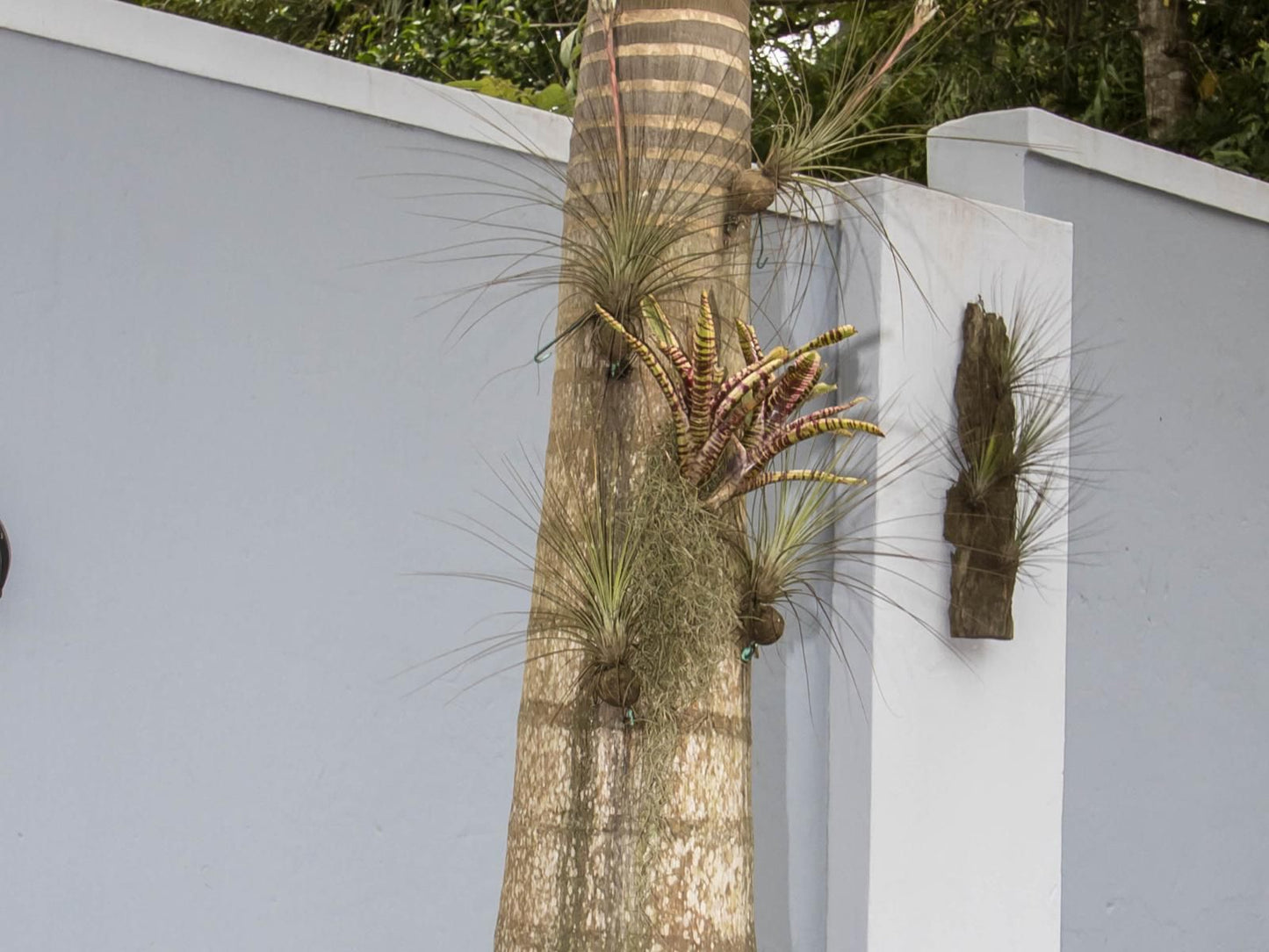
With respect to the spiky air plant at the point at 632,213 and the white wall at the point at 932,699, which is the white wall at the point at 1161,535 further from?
the spiky air plant at the point at 632,213

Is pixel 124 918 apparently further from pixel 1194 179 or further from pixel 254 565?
pixel 1194 179

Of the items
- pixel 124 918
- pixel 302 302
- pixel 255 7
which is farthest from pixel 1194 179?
pixel 255 7

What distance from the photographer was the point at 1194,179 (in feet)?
16.8

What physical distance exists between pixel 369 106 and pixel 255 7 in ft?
18.8

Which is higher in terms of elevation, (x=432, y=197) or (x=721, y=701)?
(x=432, y=197)

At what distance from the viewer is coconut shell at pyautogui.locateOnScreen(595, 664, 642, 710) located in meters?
2.31

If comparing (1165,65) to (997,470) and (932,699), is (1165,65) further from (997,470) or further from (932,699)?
(932,699)

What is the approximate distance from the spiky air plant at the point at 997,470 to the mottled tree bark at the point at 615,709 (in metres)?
1.80

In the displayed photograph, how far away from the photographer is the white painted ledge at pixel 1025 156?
4.68 m

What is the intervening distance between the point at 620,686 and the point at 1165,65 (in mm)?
6175

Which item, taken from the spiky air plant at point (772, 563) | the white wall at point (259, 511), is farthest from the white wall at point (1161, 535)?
the spiky air plant at point (772, 563)

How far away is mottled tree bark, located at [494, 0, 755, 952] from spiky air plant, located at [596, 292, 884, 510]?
0.24 feet

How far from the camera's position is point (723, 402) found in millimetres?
2340

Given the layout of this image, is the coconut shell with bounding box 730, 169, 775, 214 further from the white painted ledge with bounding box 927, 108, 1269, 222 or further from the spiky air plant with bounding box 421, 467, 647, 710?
the white painted ledge with bounding box 927, 108, 1269, 222
